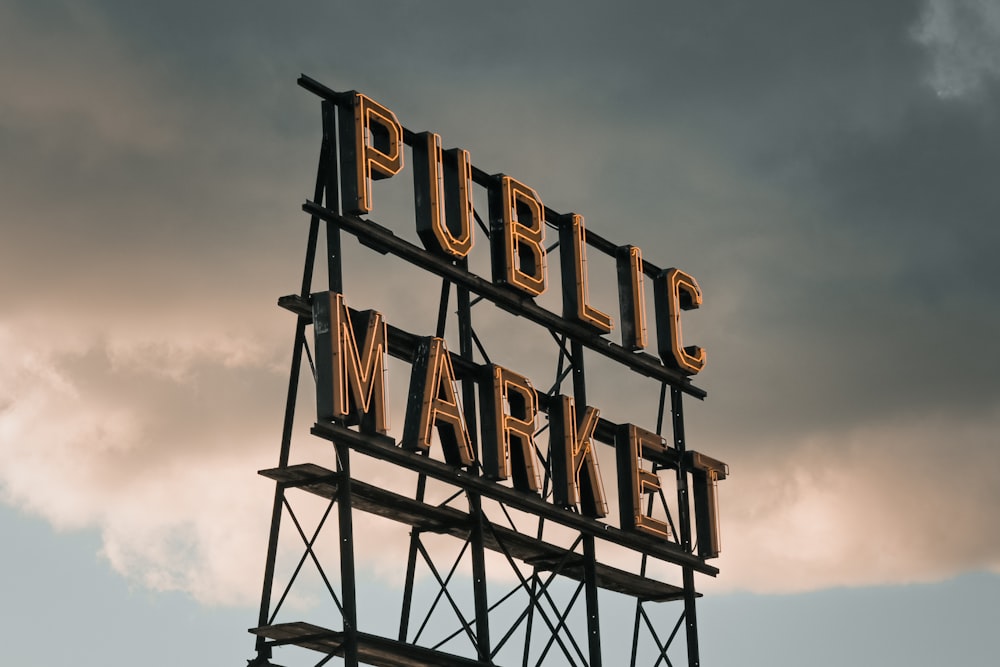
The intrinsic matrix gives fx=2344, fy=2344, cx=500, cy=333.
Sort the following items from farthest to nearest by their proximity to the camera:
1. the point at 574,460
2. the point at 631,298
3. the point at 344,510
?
the point at 631,298
the point at 574,460
the point at 344,510

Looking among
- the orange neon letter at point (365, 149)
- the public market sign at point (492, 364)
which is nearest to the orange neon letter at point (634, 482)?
the public market sign at point (492, 364)

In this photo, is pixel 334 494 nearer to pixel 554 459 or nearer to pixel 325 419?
pixel 325 419

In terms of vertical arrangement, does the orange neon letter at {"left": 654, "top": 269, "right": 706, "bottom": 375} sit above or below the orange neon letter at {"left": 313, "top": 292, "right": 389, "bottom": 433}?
above

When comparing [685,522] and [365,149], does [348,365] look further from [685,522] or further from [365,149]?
[685,522]

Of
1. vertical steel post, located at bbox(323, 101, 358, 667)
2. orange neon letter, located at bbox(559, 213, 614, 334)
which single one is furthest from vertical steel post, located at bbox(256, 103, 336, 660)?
orange neon letter, located at bbox(559, 213, 614, 334)

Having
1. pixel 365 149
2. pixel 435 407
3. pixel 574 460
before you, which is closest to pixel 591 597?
pixel 574 460

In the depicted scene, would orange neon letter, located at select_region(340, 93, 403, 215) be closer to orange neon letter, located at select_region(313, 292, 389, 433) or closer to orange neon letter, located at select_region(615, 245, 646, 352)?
orange neon letter, located at select_region(313, 292, 389, 433)

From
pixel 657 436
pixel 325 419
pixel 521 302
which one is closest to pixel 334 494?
pixel 325 419

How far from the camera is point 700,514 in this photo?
39.2 m

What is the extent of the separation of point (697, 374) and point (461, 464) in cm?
816

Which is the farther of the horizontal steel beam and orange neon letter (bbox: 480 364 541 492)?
orange neon letter (bbox: 480 364 541 492)

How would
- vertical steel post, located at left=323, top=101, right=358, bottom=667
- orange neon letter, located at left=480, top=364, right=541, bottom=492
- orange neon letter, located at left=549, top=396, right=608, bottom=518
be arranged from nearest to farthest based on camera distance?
vertical steel post, located at left=323, top=101, right=358, bottom=667
orange neon letter, located at left=480, top=364, right=541, bottom=492
orange neon letter, located at left=549, top=396, right=608, bottom=518

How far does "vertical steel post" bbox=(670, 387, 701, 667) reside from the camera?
38.5 m

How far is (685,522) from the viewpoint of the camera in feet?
128
